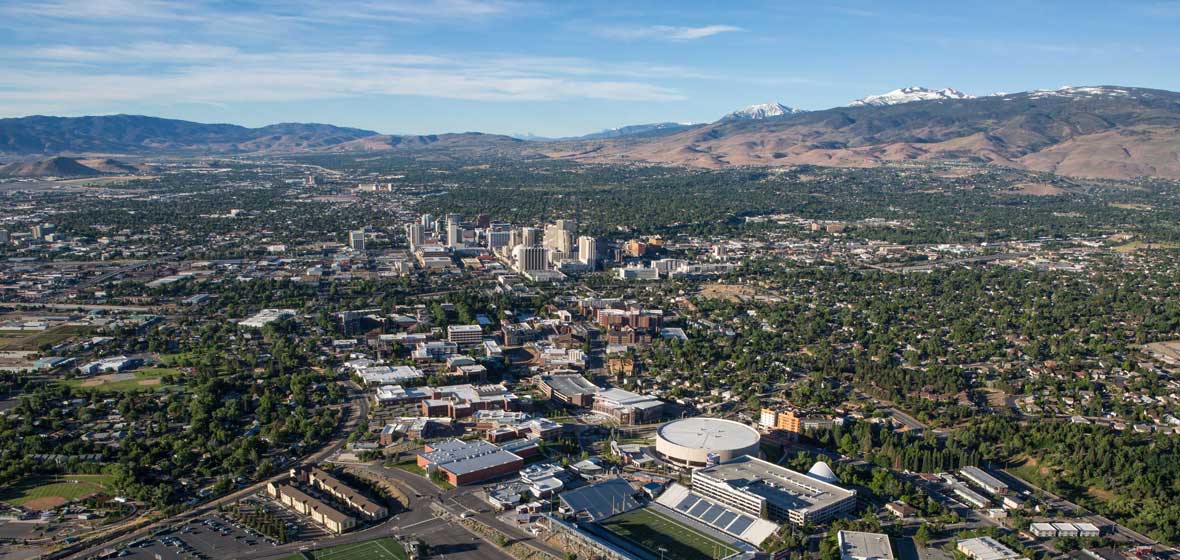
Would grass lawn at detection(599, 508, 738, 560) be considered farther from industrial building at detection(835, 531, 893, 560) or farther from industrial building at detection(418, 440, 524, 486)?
industrial building at detection(418, 440, 524, 486)

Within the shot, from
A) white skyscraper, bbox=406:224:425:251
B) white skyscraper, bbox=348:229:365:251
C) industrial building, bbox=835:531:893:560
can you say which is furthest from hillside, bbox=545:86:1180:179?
industrial building, bbox=835:531:893:560

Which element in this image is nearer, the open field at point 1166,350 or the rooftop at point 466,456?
the rooftop at point 466,456

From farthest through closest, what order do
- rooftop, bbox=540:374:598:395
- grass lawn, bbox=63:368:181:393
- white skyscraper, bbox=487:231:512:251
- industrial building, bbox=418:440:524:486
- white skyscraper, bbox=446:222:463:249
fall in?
white skyscraper, bbox=446:222:463:249
white skyscraper, bbox=487:231:512:251
grass lawn, bbox=63:368:181:393
rooftop, bbox=540:374:598:395
industrial building, bbox=418:440:524:486

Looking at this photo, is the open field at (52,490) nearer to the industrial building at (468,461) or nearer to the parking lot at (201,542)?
the parking lot at (201,542)

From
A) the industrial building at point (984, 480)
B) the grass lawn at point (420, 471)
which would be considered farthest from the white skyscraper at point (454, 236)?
the industrial building at point (984, 480)

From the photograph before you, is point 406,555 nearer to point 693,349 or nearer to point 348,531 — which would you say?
point 348,531

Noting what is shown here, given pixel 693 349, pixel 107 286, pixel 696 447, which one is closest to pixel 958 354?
pixel 693 349

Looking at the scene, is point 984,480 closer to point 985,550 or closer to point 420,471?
point 985,550
